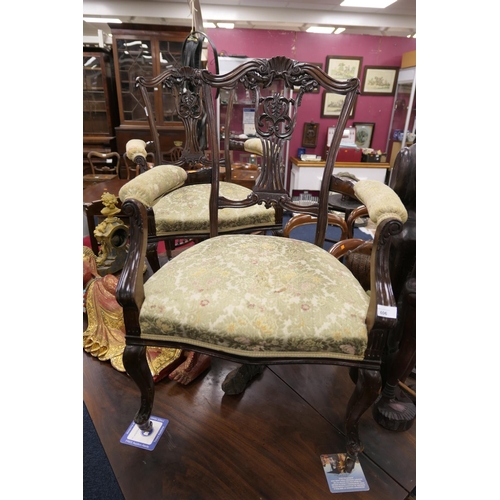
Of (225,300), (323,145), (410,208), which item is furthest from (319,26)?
(225,300)

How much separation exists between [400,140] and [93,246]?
4.08m

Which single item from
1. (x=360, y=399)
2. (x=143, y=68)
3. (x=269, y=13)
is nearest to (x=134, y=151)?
(x=360, y=399)

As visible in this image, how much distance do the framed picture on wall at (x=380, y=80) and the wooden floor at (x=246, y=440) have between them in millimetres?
4259

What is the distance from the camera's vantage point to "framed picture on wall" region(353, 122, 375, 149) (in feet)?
14.8

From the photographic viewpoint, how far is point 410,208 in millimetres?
862

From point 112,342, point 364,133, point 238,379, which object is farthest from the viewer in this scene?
point 364,133

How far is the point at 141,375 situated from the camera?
854 mm

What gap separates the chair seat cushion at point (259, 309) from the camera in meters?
0.73

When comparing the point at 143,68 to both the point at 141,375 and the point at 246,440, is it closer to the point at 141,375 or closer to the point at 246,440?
the point at 141,375

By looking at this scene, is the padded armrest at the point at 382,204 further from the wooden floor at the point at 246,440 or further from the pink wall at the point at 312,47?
the pink wall at the point at 312,47

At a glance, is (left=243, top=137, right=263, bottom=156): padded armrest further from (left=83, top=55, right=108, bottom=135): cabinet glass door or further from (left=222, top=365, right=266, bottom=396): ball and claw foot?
(left=83, top=55, right=108, bottom=135): cabinet glass door

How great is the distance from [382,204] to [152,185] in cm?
58

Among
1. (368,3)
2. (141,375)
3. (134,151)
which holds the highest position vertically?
(368,3)

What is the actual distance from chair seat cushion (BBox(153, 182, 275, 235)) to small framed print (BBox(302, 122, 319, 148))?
329cm
